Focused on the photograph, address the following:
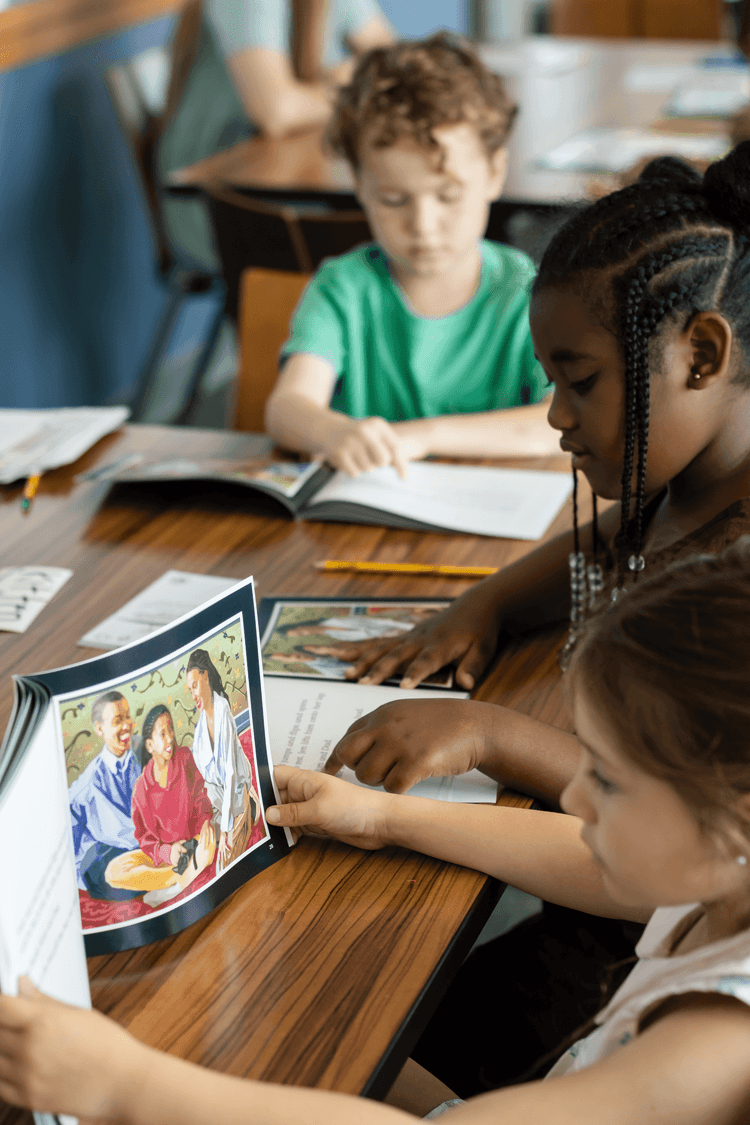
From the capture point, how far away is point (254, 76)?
3.06 metres

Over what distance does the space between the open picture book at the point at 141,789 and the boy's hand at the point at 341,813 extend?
0.02 meters

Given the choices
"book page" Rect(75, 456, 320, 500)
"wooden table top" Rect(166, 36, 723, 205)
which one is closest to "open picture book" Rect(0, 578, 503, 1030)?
"book page" Rect(75, 456, 320, 500)

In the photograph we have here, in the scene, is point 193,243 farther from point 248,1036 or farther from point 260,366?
point 248,1036

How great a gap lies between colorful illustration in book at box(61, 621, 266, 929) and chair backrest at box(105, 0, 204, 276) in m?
2.74

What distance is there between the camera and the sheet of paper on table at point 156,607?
1045mm

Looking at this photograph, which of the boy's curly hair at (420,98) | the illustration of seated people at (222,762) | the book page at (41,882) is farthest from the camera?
the boy's curly hair at (420,98)

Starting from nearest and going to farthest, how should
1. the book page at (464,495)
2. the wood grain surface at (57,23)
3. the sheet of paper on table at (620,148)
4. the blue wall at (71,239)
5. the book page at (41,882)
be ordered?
the book page at (41,882), the book page at (464,495), the sheet of paper on table at (620,148), the wood grain surface at (57,23), the blue wall at (71,239)

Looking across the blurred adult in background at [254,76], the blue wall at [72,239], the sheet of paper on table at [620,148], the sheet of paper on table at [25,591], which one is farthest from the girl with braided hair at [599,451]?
the blue wall at [72,239]

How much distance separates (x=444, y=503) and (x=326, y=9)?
2.46m

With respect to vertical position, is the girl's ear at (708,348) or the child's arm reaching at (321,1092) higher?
the girl's ear at (708,348)

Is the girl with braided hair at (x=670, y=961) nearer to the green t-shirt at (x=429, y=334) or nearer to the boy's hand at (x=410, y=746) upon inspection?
the boy's hand at (x=410, y=746)

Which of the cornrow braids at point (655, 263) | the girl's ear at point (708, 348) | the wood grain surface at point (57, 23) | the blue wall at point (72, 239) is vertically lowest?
the blue wall at point (72, 239)

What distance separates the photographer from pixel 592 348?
0.90 meters

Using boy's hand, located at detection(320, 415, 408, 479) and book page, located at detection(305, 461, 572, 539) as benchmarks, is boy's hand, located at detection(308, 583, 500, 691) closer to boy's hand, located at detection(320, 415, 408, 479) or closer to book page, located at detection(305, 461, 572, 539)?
book page, located at detection(305, 461, 572, 539)
